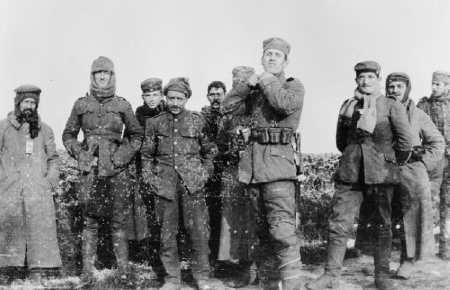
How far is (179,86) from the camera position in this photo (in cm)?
545

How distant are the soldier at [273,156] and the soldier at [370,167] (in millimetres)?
573

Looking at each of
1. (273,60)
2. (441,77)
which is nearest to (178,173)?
(273,60)

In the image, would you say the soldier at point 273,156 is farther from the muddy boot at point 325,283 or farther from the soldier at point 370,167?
the soldier at point 370,167

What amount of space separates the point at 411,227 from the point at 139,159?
335cm

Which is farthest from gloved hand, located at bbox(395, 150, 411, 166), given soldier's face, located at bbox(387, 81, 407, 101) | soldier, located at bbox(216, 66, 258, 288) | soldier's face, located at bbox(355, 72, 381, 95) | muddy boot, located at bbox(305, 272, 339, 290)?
soldier, located at bbox(216, 66, 258, 288)

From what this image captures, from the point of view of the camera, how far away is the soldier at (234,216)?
5633mm

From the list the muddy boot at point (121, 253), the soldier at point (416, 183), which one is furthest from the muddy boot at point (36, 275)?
the soldier at point (416, 183)

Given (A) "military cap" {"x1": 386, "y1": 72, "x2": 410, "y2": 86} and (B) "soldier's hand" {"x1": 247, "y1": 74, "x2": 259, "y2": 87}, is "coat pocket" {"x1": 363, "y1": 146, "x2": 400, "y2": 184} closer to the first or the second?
(A) "military cap" {"x1": 386, "y1": 72, "x2": 410, "y2": 86}

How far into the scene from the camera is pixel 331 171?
787 cm

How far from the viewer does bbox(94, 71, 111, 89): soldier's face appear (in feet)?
18.7

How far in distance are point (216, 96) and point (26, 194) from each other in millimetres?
2737

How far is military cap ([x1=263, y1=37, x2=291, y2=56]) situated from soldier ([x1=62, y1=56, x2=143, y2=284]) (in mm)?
1809

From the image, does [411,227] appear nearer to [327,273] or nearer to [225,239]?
[327,273]

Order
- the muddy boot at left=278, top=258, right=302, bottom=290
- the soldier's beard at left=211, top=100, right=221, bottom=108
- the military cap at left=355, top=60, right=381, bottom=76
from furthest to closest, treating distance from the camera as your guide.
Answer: the soldier's beard at left=211, top=100, right=221, bottom=108 → the military cap at left=355, top=60, right=381, bottom=76 → the muddy boot at left=278, top=258, right=302, bottom=290
